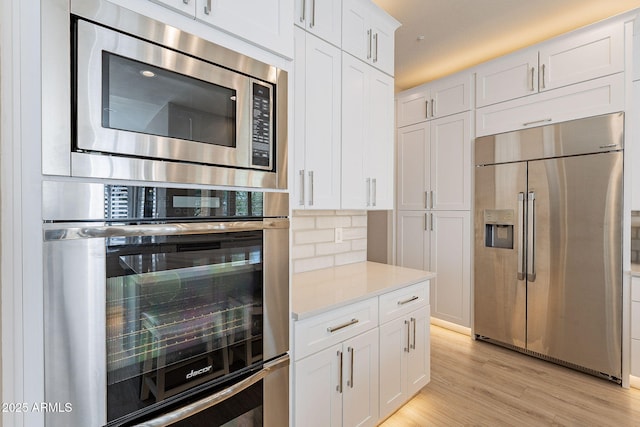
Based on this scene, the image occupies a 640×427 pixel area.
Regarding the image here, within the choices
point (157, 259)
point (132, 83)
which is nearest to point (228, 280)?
point (157, 259)

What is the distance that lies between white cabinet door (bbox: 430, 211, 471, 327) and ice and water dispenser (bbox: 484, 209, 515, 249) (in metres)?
0.19

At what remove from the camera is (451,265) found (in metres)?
3.27

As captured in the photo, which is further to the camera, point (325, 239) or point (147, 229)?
point (325, 239)

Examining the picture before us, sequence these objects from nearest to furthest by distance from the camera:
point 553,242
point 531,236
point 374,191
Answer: point 374,191 → point 553,242 → point 531,236

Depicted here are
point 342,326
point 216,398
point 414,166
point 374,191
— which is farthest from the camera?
point 414,166

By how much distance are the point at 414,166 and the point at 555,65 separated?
1.54 metres

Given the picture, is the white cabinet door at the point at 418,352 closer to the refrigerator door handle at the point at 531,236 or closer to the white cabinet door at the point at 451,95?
the refrigerator door handle at the point at 531,236

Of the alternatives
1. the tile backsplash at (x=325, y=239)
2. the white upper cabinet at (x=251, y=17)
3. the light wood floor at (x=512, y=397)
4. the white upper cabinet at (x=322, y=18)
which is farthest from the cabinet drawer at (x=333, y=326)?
the white upper cabinet at (x=322, y=18)

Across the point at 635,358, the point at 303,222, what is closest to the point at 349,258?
the point at 303,222

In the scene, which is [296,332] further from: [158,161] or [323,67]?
[323,67]

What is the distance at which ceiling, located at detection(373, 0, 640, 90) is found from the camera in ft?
7.72

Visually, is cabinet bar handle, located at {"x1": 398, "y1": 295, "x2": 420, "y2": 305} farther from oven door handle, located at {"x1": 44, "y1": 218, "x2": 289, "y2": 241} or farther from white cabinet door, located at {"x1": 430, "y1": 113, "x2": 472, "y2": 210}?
white cabinet door, located at {"x1": 430, "y1": 113, "x2": 472, "y2": 210}

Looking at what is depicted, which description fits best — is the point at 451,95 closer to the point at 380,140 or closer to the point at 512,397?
the point at 380,140

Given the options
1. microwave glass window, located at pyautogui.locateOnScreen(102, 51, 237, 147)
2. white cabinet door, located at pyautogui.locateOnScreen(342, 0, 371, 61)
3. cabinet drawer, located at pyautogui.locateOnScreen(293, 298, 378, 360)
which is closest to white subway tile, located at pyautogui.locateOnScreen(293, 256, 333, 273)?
cabinet drawer, located at pyautogui.locateOnScreen(293, 298, 378, 360)
